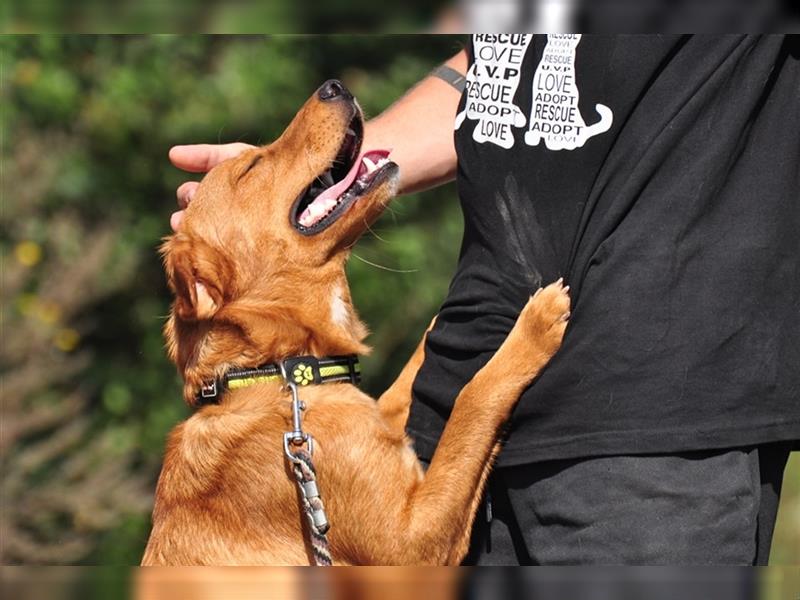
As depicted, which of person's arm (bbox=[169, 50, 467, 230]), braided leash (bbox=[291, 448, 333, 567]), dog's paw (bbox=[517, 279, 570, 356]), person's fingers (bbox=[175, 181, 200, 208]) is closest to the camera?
dog's paw (bbox=[517, 279, 570, 356])

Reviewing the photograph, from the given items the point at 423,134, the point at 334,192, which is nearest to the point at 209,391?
the point at 334,192

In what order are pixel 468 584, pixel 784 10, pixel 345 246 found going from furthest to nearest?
pixel 345 246, pixel 468 584, pixel 784 10

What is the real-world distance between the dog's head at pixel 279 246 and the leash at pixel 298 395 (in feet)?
0.20

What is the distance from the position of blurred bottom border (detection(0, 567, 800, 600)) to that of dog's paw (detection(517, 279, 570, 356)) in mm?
630

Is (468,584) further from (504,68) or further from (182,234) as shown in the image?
(182,234)

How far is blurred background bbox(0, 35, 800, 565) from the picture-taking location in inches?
304

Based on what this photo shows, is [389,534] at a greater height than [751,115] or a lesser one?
lesser

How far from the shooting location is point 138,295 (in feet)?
27.4

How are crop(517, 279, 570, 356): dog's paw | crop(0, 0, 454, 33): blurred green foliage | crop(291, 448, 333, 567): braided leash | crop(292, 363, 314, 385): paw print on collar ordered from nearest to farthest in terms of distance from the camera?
crop(0, 0, 454, 33): blurred green foliage < crop(517, 279, 570, 356): dog's paw < crop(291, 448, 333, 567): braided leash < crop(292, 363, 314, 385): paw print on collar

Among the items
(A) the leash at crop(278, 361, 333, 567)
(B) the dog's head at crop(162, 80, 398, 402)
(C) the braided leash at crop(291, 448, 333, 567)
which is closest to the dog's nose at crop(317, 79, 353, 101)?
(B) the dog's head at crop(162, 80, 398, 402)

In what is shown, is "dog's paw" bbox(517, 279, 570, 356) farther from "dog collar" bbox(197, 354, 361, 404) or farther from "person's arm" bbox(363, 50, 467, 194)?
"person's arm" bbox(363, 50, 467, 194)

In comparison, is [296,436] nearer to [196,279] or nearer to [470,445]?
[470,445]

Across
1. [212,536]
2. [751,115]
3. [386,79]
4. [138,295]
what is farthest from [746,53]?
[138,295]

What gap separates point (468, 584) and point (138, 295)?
19.6ft
